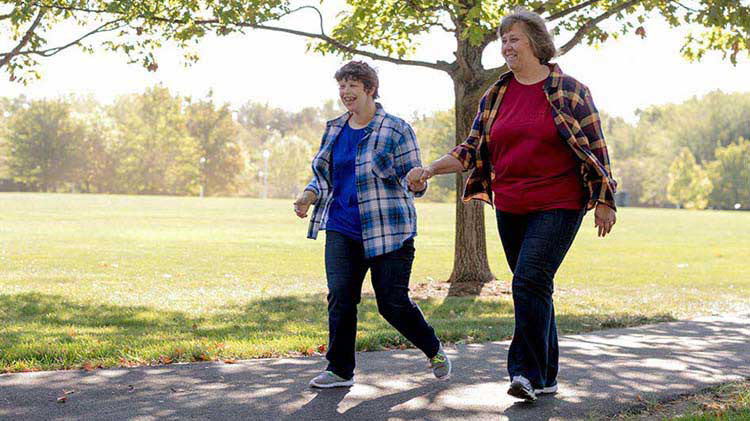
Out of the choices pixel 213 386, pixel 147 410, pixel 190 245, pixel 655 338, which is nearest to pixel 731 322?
pixel 655 338

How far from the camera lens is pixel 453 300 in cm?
1155

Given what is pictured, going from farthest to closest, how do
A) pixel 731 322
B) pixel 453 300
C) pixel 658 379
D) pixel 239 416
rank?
pixel 453 300, pixel 731 322, pixel 658 379, pixel 239 416

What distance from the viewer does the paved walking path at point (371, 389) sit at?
14.9 ft

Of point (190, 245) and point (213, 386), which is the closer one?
point (213, 386)

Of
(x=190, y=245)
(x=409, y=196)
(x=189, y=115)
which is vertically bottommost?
(x=190, y=245)

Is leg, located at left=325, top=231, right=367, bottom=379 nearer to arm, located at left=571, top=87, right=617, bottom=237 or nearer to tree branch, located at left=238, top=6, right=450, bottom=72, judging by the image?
arm, located at left=571, top=87, right=617, bottom=237

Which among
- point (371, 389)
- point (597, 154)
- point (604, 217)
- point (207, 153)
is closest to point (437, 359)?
point (371, 389)

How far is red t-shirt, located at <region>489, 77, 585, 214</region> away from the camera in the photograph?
4.59 m

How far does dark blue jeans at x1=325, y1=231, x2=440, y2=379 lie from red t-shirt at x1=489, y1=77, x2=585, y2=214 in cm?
73

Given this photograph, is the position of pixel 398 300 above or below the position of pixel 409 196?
below

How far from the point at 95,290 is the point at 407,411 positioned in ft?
28.2

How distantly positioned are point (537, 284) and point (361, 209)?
1.01 meters

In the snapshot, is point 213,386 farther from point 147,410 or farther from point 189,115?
point 189,115

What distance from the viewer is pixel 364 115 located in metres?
5.12
